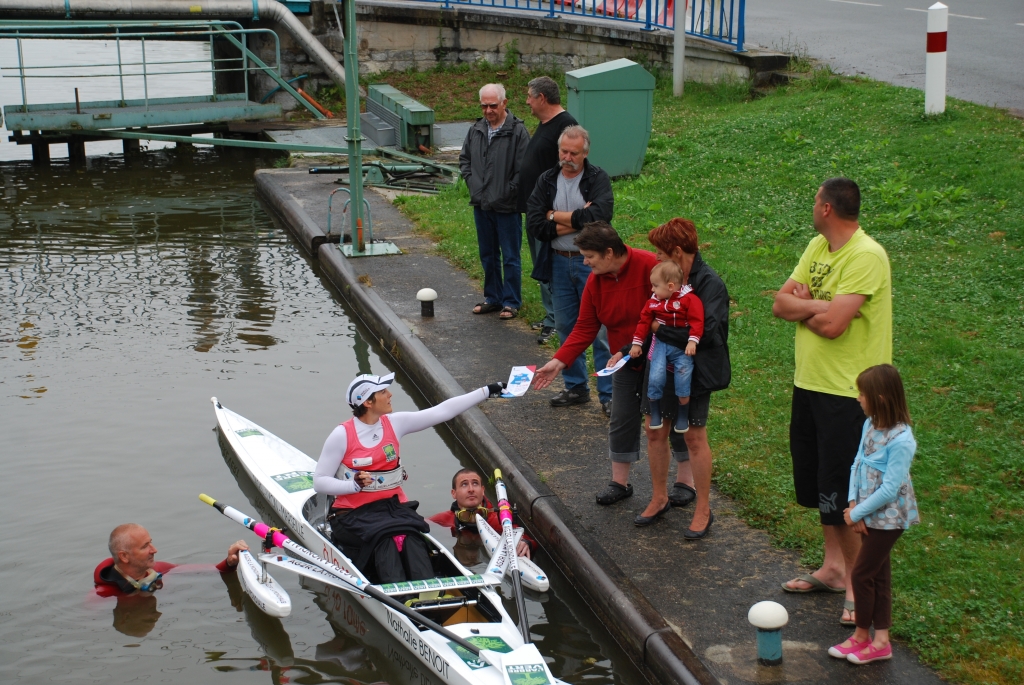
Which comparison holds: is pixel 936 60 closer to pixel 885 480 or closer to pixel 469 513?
pixel 469 513

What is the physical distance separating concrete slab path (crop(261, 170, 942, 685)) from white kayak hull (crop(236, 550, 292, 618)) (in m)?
1.88

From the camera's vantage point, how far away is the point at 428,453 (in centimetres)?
826

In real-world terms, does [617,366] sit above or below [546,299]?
above

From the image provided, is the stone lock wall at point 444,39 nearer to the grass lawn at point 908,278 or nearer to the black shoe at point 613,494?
the grass lawn at point 908,278

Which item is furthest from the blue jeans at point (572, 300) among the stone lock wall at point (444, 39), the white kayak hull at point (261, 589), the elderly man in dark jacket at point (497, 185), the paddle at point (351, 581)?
the stone lock wall at point (444, 39)

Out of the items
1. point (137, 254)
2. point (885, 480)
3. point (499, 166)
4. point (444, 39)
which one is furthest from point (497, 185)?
point (444, 39)

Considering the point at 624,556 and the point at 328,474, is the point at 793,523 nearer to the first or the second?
the point at 624,556

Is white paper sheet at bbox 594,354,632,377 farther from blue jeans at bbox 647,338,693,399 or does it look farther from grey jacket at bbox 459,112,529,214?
grey jacket at bbox 459,112,529,214

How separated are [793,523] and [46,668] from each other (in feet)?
14.2

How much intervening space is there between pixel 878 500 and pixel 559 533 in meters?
2.28

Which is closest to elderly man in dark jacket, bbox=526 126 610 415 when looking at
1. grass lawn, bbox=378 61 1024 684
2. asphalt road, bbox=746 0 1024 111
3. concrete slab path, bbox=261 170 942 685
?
concrete slab path, bbox=261 170 942 685

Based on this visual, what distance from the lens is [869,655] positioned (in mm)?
4828

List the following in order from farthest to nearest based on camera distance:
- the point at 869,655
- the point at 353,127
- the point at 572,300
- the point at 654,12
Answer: the point at 654,12 → the point at 353,127 → the point at 572,300 → the point at 869,655

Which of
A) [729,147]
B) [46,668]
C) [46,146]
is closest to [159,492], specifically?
[46,668]
